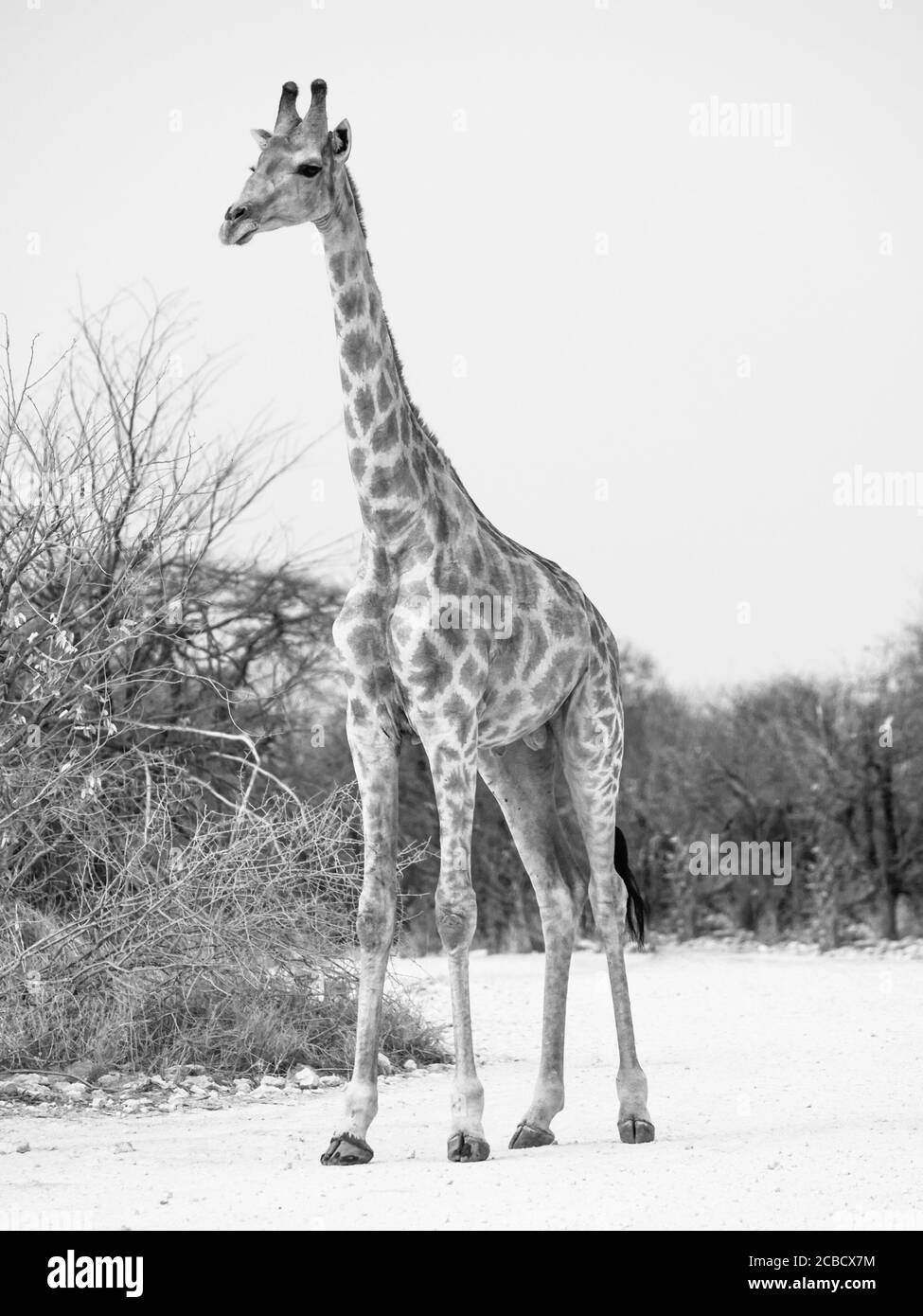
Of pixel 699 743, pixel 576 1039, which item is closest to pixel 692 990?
pixel 576 1039

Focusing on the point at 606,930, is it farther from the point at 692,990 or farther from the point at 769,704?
the point at 769,704

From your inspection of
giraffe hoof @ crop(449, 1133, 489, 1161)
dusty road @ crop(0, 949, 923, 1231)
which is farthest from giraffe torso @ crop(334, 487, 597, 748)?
dusty road @ crop(0, 949, 923, 1231)

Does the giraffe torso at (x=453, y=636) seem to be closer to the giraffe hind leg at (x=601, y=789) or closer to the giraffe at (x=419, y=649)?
the giraffe at (x=419, y=649)

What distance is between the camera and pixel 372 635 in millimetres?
5973

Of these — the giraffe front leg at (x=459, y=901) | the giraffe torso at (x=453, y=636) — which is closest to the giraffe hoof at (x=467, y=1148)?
the giraffe front leg at (x=459, y=901)

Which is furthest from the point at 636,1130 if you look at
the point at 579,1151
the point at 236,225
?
the point at 236,225

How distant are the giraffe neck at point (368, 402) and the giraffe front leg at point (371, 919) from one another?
0.80 metres

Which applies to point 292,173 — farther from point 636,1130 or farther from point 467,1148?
point 636,1130

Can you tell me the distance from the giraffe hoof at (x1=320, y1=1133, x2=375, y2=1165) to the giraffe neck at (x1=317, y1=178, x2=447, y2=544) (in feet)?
7.21

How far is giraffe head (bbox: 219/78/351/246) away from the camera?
18.4ft

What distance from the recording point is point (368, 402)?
604 cm

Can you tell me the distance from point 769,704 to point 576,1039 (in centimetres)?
1875

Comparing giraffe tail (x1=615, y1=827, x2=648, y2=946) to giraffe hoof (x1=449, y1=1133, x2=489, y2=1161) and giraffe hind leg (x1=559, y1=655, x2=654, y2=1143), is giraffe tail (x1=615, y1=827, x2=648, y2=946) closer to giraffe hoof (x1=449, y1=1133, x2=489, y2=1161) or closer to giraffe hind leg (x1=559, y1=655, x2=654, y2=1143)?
giraffe hind leg (x1=559, y1=655, x2=654, y2=1143)

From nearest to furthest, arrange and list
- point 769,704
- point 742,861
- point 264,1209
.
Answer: point 264,1209, point 742,861, point 769,704
